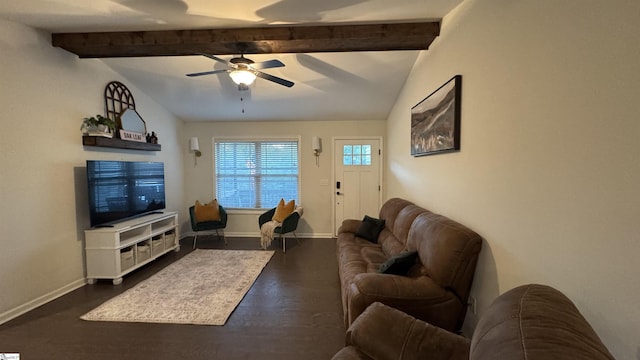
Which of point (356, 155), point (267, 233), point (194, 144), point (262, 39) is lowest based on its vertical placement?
point (267, 233)

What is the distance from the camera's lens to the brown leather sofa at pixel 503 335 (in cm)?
78

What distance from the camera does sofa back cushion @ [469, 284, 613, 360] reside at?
0.77 metres

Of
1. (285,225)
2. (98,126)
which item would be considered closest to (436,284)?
(285,225)

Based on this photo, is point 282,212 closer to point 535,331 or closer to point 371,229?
point 371,229

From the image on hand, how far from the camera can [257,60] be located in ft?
11.2

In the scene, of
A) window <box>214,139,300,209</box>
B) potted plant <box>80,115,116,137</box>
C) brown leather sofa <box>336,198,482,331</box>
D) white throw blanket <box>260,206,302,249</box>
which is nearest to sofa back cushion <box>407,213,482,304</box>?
brown leather sofa <box>336,198,482,331</box>

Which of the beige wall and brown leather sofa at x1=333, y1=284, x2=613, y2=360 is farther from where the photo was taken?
the beige wall

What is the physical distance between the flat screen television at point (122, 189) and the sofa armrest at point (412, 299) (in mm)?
3276

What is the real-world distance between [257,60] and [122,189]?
249 centimetres

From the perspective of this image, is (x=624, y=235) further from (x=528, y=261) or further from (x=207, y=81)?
(x=207, y=81)

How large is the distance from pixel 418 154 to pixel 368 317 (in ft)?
7.24

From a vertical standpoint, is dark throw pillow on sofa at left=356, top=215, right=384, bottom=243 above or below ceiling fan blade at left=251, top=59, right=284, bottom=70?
below

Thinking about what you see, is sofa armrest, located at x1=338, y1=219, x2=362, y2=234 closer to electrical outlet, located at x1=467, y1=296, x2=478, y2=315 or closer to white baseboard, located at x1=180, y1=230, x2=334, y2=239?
white baseboard, located at x1=180, y1=230, x2=334, y2=239

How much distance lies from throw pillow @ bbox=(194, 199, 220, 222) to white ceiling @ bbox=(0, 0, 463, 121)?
174cm
